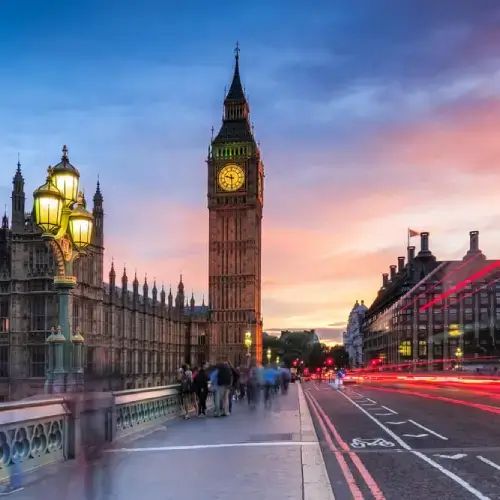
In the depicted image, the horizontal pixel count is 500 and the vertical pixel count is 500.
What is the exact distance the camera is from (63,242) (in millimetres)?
14961

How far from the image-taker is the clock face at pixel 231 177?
12444 centimetres

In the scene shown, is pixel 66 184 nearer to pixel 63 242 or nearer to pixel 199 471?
pixel 63 242

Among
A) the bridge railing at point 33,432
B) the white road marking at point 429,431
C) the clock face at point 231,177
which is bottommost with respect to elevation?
the white road marking at point 429,431

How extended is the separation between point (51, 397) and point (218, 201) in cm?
11250

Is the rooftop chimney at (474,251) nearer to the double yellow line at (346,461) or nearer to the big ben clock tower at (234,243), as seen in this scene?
the big ben clock tower at (234,243)

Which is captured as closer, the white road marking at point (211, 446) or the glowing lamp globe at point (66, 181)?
the white road marking at point (211, 446)

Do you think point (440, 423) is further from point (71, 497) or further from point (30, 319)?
point (30, 319)

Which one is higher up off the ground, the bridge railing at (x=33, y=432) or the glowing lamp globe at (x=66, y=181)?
the glowing lamp globe at (x=66, y=181)

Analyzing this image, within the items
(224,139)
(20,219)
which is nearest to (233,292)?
(224,139)

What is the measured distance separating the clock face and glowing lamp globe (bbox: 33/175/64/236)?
4338 inches

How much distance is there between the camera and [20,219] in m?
58.6

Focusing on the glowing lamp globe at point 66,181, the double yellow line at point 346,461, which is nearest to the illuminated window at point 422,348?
the double yellow line at point 346,461

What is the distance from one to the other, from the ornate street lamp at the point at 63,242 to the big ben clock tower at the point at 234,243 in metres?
104

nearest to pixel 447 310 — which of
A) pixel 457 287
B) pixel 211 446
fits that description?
pixel 457 287
